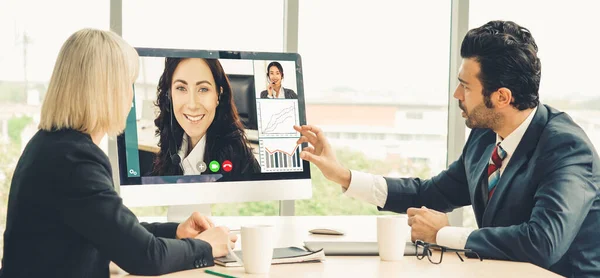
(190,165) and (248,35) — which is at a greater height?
(248,35)

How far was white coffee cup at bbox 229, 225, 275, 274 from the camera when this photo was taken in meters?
1.62

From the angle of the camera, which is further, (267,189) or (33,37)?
(33,37)

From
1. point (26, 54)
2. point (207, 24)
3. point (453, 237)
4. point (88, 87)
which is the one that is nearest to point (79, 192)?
point (88, 87)

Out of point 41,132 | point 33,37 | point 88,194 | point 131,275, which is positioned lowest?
point 131,275

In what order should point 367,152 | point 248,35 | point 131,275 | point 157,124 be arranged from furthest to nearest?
point 367,152 → point 248,35 → point 157,124 → point 131,275

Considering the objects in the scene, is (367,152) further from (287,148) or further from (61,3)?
(287,148)

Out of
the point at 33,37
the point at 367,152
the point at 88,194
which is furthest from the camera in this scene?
the point at 367,152

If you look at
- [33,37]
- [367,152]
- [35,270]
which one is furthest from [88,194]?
[367,152]

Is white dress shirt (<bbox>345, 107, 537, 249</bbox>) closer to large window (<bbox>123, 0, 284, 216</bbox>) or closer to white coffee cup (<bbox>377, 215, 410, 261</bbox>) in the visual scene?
white coffee cup (<bbox>377, 215, 410, 261</bbox>)

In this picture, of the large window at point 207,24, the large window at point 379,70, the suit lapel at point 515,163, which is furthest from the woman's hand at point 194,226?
the large window at point 379,70

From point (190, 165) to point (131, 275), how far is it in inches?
24.2

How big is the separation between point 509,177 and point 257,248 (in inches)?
35.0

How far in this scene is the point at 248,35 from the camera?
4277 millimetres

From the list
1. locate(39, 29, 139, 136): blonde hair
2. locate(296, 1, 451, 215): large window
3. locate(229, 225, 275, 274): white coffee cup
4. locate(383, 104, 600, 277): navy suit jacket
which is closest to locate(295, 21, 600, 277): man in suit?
locate(383, 104, 600, 277): navy suit jacket
